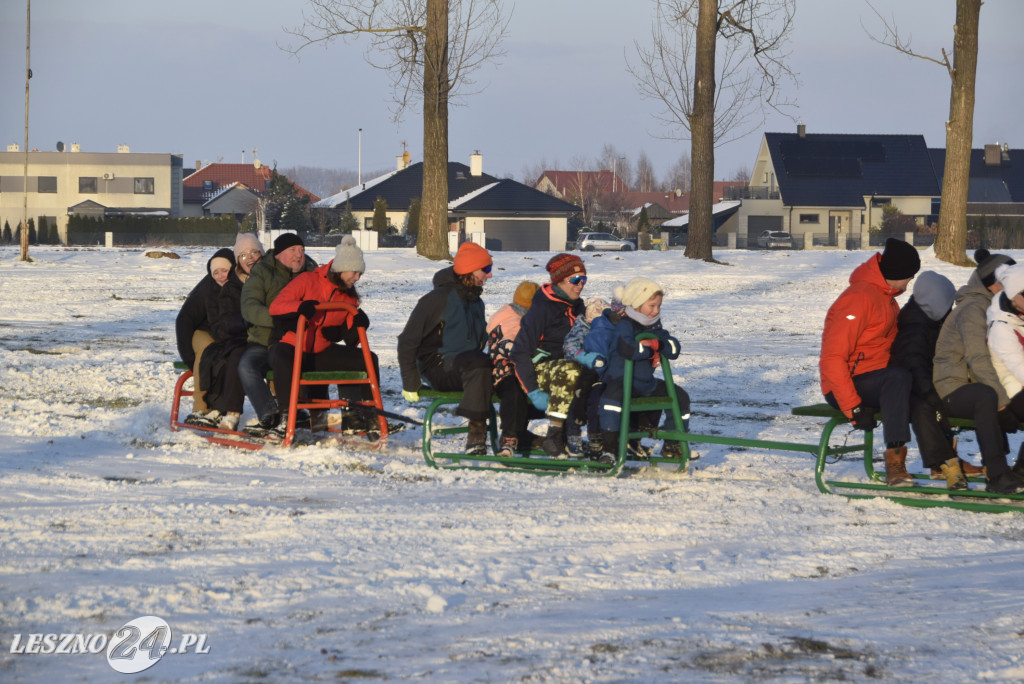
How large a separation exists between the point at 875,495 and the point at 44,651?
15.1 feet

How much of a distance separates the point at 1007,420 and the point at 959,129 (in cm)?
2054

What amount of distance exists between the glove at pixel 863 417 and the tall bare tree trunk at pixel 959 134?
64.7 ft

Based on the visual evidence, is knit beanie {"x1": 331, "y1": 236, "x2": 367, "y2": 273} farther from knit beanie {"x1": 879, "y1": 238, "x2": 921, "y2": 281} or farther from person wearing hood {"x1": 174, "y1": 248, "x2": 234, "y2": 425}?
knit beanie {"x1": 879, "y1": 238, "x2": 921, "y2": 281}

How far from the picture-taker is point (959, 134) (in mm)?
25156

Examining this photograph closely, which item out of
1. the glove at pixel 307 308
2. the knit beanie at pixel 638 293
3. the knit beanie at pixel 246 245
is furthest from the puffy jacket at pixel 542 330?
the knit beanie at pixel 246 245

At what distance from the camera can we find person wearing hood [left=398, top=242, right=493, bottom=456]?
766 cm

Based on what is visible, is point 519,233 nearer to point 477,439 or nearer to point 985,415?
point 477,439

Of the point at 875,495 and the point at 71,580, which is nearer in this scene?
the point at 71,580

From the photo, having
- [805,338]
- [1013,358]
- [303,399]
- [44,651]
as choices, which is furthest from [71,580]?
[805,338]

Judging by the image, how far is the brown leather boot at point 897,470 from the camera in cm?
669

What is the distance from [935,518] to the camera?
19.9 feet

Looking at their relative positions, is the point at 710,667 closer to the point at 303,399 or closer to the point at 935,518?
the point at 935,518

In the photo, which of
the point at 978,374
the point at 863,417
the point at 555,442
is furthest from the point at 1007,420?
the point at 555,442

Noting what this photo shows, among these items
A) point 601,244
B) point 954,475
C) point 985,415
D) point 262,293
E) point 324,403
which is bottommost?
point 954,475
